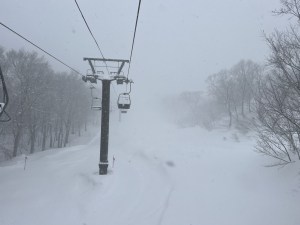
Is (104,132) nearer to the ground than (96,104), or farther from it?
nearer to the ground

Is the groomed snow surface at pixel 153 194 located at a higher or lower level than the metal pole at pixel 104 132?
lower

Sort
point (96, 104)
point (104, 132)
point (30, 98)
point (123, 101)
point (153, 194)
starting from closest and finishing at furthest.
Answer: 1. point (153, 194)
2. point (104, 132)
3. point (96, 104)
4. point (123, 101)
5. point (30, 98)

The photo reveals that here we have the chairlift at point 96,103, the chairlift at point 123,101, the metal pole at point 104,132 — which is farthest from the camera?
the chairlift at point 123,101

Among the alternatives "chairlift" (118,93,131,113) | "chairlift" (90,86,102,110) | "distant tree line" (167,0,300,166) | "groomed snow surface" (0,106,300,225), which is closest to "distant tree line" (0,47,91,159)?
"groomed snow surface" (0,106,300,225)

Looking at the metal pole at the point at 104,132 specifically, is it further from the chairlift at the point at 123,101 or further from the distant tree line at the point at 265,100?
the distant tree line at the point at 265,100

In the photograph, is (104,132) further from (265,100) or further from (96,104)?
(265,100)

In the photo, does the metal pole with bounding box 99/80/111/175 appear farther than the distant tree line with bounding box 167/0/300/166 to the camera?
Yes

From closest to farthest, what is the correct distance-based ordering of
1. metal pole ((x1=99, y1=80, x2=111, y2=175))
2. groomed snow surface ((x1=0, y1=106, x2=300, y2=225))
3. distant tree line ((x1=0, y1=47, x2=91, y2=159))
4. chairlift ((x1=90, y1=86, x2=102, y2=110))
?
groomed snow surface ((x1=0, y1=106, x2=300, y2=225)), metal pole ((x1=99, y1=80, x2=111, y2=175)), chairlift ((x1=90, y1=86, x2=102, y2=110)), distant tree line ((x1=0, y1=47, x2=91, y2=159))

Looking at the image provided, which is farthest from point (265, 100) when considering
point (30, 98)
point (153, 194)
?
point (30, 98)

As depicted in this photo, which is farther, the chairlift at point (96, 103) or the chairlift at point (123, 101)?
the chairlift at point (123, 101)

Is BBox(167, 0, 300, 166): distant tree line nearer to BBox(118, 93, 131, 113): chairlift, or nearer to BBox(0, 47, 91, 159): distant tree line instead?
BBox(118, 93, 131, 113): chairlift

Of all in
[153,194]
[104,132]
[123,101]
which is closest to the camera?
[153,194]

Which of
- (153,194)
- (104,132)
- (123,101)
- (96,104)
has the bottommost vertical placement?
(153,194)

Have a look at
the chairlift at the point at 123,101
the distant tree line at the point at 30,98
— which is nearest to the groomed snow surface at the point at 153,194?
the chairlift at the point at 123,101
